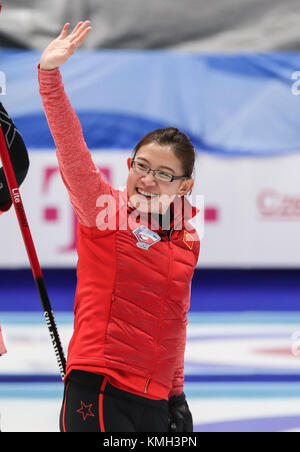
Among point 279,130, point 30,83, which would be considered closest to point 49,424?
point 30,83

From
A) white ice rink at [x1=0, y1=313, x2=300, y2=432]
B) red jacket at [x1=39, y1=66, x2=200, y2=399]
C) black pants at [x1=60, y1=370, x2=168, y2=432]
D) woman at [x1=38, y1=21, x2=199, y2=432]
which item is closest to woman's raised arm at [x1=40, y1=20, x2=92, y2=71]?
woman at [x1=38, y1=21, x2=199, y2=432]

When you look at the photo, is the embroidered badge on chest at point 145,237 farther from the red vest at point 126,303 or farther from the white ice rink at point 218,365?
the white ice rink at point 218,365

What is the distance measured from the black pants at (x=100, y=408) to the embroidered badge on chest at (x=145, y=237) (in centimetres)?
32

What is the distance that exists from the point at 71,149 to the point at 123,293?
35 centimetres

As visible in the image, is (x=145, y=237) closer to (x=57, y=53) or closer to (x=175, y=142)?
(x=175, y=142)

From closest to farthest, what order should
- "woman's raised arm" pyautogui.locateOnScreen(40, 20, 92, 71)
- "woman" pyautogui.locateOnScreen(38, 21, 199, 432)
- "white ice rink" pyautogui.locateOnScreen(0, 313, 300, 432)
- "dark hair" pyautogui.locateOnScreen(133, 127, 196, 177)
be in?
"woman's raised arm" pyautogui.locateOnScreen(40, 20, 92, 71) < "woman" pyautogui.locateOnScreen(38, 21, 199, 432) < "dark hair" pyautogui.locateOnScreen(133, 127, 196, 177) < "white ice rink" pyautogui.locateOnScreen(0, 313, 300, 432)

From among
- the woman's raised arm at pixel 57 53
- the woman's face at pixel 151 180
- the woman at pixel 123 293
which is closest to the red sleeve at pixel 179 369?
the woman at pixel 123 293

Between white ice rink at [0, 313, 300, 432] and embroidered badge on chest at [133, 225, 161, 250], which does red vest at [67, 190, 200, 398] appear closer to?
embroidered badge on chest at [133, 225, 161, 250]

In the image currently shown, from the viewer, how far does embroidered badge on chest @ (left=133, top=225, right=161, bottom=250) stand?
53.6 inches

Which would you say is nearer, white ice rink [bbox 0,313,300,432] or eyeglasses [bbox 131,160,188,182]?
eyeglasses [bbox 131,160,188,182]

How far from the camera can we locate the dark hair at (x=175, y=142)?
1413 millimetres

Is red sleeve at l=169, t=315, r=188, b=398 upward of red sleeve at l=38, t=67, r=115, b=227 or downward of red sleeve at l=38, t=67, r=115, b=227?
downward

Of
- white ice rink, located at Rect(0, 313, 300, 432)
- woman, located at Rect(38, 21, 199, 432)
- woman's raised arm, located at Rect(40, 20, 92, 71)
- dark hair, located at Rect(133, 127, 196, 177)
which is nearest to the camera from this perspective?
woman's raised arm, located at Rect(40, 20, 92, 71)
